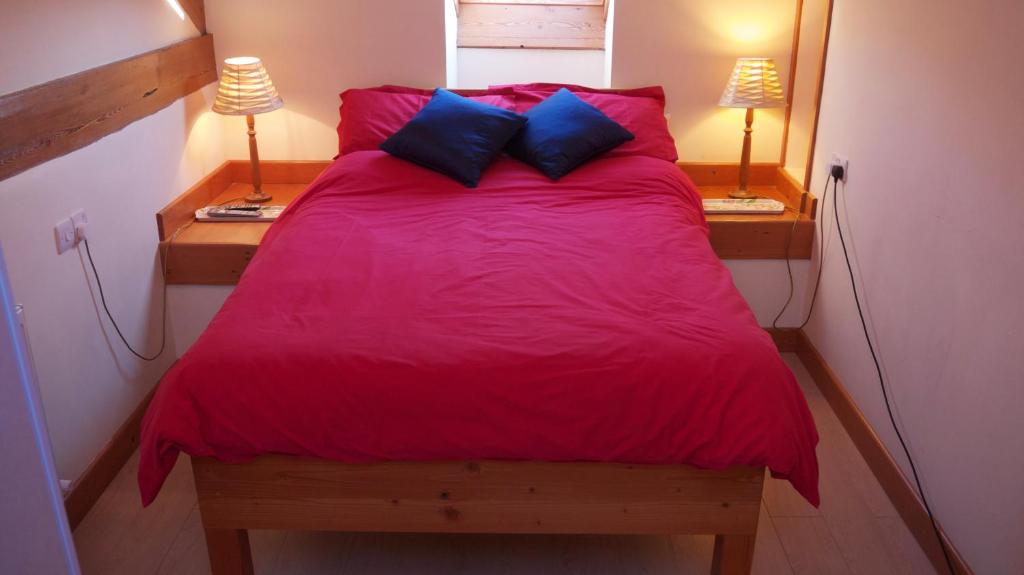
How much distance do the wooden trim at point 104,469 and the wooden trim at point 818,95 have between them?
2.54 metres

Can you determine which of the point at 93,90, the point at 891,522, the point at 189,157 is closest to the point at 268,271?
the point at 93,90

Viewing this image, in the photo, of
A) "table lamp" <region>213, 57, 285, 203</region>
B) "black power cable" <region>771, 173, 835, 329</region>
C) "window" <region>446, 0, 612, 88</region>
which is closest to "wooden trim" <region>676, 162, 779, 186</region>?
"black power cable" <region>771, 173, 835, 329</region>

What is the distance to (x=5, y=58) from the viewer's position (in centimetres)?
218

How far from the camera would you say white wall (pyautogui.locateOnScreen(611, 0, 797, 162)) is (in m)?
3.52

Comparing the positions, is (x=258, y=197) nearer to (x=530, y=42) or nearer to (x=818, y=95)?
(x=530, y=42)

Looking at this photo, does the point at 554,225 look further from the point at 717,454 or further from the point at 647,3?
the point at 647,3

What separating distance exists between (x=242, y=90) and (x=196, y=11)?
1.35 feet

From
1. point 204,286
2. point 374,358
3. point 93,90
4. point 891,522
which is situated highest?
point 93,90

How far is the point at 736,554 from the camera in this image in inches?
82.6

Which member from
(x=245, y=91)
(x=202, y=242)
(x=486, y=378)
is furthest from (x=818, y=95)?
(x=202, y=242)

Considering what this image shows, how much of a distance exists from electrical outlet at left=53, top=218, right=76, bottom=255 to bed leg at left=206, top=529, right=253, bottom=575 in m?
0.95

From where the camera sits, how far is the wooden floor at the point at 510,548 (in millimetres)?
2283

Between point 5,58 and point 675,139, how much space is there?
2.49 metres

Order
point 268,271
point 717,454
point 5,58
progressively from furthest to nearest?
point 268,271, point 5,58, point 717,454
